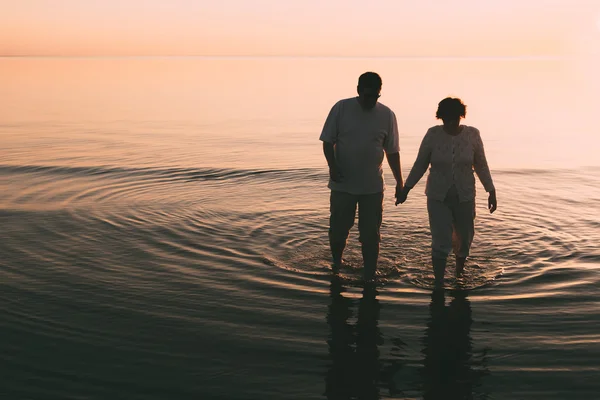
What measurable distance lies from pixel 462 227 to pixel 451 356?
1931 millimetres

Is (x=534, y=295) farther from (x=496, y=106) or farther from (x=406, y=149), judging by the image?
(x=496, y=106)

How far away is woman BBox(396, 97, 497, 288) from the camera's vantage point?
7195 millimetres

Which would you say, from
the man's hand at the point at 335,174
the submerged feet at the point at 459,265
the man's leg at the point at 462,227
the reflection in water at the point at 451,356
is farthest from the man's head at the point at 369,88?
the reflection in water at the point at 451,356

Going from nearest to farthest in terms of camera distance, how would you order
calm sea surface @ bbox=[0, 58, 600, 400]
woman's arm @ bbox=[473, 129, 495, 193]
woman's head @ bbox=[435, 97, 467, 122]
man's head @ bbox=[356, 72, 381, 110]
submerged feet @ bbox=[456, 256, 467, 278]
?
calm sea surface @ bbox=[0, 58, 600, 400], woman's head @ bbox=[435, 97, 467, 122], man's head @ bbox=[356, 72, 381, 110], woman's arm @ bbox=[473, 129, 495, 193], submerged feet @ bbox=[456, 256, 467, 278]

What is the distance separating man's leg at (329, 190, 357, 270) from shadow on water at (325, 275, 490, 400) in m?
0.87

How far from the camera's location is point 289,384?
5.45 meters

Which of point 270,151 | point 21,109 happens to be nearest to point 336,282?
point 270,151

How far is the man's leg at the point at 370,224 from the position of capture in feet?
25.0

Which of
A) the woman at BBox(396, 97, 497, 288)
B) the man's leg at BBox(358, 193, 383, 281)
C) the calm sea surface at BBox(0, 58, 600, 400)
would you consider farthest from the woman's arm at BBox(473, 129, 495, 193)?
the calm sea surface at BBox(0, 58, 600, 400)

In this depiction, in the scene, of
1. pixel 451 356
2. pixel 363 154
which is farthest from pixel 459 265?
pixel 451 356

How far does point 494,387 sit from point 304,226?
18.0 ft

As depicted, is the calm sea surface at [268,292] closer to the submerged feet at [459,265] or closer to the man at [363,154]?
the submerged feet at [459,265]

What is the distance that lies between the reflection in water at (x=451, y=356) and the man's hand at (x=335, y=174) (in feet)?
5.15

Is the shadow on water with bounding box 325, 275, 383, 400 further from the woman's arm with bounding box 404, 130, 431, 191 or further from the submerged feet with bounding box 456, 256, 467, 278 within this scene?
the woman's arm with bounding box 404, 130, 431, 191
